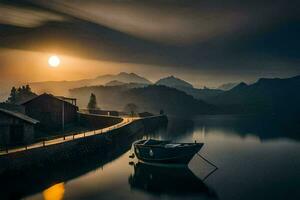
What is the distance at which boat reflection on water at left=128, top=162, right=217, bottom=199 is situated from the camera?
31.6 meters

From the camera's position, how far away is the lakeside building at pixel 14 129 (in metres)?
40.7

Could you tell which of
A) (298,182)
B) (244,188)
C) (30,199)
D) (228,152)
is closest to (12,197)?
(30,199)

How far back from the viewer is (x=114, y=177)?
1495 inches

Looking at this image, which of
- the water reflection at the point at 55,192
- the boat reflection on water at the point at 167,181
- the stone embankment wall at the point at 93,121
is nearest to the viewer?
the water reflection at the point at 55,192

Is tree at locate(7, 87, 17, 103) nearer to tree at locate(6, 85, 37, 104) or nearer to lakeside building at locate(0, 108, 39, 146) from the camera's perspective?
tree at locate(6, 85, 37, 104)

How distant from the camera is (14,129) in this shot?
138 feet

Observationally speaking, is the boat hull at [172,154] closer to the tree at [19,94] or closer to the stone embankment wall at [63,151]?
the stone embankment wall at [63,151]

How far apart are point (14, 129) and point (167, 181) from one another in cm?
2350

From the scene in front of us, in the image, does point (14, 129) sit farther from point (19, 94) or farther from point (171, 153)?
point (19, 94)

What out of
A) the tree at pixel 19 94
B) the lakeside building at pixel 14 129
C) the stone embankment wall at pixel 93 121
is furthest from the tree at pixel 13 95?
the lakeside building at pixel 14 129

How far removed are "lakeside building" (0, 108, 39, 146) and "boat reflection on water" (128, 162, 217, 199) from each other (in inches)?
673

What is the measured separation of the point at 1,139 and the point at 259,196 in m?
33.7

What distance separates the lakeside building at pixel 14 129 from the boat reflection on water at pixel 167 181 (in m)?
17.1

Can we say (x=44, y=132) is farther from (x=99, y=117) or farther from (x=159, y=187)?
(x=159, y=187)
